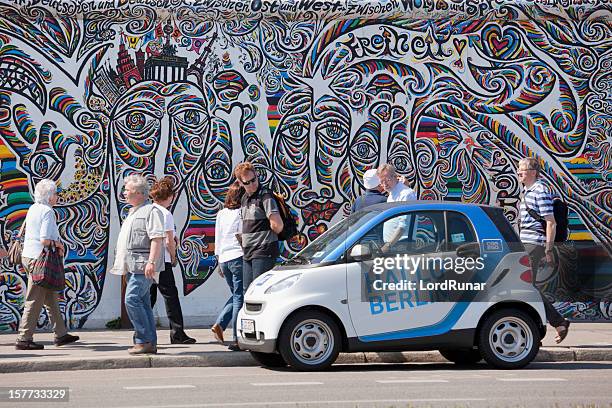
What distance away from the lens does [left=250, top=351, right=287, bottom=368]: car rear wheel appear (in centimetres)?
1136

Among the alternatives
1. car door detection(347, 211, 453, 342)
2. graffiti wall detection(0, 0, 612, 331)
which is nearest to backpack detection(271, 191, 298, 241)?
car door detection(347, 211, 453, 342)

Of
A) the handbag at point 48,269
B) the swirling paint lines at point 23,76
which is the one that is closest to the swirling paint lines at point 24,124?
the swirling paint lines at point 23,76

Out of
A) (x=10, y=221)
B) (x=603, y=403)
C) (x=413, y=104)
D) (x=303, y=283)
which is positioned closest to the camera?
(x=603, y=403)

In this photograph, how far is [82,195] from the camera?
1491cm

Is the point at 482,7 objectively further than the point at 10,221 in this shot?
Yes

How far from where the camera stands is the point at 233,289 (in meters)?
12.5

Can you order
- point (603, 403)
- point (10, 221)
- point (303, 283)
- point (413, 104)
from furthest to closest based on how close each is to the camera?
1. point (413, 104)
2. point (10, 221)
3. point (303, 283)
4. point (603, 403)

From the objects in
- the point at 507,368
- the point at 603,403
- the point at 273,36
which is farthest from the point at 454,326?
the point at 273,36

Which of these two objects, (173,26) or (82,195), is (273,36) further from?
(82,195)

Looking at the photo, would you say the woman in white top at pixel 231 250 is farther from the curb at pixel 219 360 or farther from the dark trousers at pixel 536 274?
the dark trousers at pixel 536 274

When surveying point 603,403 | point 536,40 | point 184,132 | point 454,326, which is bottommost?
point 603,403

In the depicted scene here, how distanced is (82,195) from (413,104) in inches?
190

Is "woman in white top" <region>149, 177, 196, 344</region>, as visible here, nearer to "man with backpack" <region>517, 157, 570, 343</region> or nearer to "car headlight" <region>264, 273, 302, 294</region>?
"car headlight" <region>264, 273, 302, 294</region>

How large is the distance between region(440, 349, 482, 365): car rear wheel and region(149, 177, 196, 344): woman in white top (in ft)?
9.95
